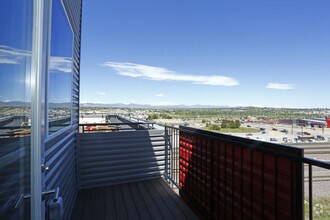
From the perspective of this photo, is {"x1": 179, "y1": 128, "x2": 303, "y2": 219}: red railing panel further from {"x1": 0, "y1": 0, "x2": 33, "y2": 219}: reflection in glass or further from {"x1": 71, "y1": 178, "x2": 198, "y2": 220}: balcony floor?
{"x1": 0, "y1": 0, "x2": 33, "y2": 219}: reflection in glass

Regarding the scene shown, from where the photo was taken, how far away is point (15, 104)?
2.47 feet

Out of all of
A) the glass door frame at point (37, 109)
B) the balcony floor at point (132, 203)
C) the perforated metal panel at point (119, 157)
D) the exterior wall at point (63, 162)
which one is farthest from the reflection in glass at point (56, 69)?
the perforated metal panel at point (119, 157)

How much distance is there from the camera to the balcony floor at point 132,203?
248 centimetres

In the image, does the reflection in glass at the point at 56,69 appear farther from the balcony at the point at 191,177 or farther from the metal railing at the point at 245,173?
the metal railing at the point at 245,173

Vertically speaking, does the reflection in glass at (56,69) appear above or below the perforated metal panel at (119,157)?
above

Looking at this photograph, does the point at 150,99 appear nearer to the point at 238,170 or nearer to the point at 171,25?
the point at 171,25

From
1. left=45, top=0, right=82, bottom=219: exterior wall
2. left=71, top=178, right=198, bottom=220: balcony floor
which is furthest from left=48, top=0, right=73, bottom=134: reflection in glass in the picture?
left=71, top=178, right=198, bottom=220: balcony floor

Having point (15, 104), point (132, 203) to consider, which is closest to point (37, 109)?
point (15, 104)

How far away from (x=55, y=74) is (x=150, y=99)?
29181 mm

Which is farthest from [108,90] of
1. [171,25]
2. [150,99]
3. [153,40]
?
[171,25]

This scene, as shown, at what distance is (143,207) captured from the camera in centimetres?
268

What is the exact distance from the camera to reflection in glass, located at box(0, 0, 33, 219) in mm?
667

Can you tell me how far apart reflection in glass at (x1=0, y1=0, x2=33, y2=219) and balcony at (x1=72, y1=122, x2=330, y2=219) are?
136 cm

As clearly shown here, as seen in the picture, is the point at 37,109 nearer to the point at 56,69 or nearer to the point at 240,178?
the point at 56,69
